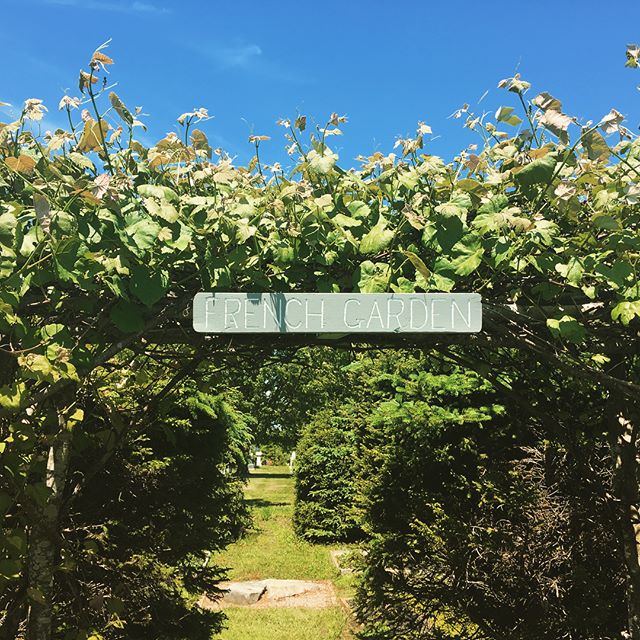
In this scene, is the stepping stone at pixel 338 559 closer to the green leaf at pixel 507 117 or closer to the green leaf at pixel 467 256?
the green leaf at pixel 467 256

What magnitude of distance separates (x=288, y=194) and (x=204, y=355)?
0.93 m

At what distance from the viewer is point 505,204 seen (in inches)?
80.2

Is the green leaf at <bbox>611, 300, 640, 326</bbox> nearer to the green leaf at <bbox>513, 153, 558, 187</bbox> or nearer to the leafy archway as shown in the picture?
the leafy archway

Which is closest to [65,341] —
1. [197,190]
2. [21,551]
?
[197,190]

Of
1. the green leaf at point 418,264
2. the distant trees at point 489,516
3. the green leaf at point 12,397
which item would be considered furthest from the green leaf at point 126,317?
the distant trees at point 489,516

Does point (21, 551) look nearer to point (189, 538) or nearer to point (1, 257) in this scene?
point (1, 257)

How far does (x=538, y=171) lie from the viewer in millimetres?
1938

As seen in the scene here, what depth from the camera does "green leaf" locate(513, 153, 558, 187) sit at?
1.92 metres

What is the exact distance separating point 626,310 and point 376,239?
792 mm

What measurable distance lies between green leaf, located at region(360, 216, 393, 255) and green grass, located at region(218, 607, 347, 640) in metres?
6.29

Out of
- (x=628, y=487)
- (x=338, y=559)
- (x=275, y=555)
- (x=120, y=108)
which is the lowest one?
(x=275, y=555)

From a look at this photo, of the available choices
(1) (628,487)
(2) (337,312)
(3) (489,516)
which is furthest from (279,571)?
(2) (337,312)

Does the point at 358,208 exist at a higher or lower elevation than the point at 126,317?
higher

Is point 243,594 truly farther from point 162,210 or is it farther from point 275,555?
point 162,210
